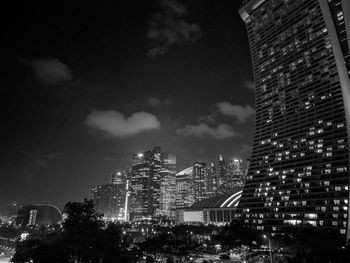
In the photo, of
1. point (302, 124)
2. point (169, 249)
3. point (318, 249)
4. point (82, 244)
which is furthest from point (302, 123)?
point (82, 244)

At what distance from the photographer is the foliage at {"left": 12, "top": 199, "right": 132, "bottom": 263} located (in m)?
61.5

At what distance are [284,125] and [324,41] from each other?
47.8 meters

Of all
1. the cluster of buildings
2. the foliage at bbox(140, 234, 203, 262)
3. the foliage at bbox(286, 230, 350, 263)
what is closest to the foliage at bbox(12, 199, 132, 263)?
the foliage at bbox(140, 234, 203, 262)

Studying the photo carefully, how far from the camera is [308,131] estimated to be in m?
149

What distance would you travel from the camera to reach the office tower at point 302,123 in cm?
13162

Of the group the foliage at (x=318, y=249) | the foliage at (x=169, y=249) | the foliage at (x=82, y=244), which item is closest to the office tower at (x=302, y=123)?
the foliage at (x=318, y=249)

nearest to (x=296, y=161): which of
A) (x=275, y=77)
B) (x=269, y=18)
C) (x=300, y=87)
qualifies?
(x=300, y=87)

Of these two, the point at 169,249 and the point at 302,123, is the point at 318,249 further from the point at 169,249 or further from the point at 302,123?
the point at 302,123

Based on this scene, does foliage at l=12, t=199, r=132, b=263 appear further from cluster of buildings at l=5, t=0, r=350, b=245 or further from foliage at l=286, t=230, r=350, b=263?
cluster of buildings at l=5, t=0, r=350, b=245

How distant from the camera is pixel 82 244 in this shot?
6550 centimetres

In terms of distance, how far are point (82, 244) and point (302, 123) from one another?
12607 cm

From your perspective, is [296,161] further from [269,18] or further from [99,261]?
[99,261]

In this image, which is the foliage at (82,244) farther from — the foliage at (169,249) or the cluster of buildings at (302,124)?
the cluster of buildings at (302,124)

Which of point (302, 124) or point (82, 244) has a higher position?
point (302, 124)
